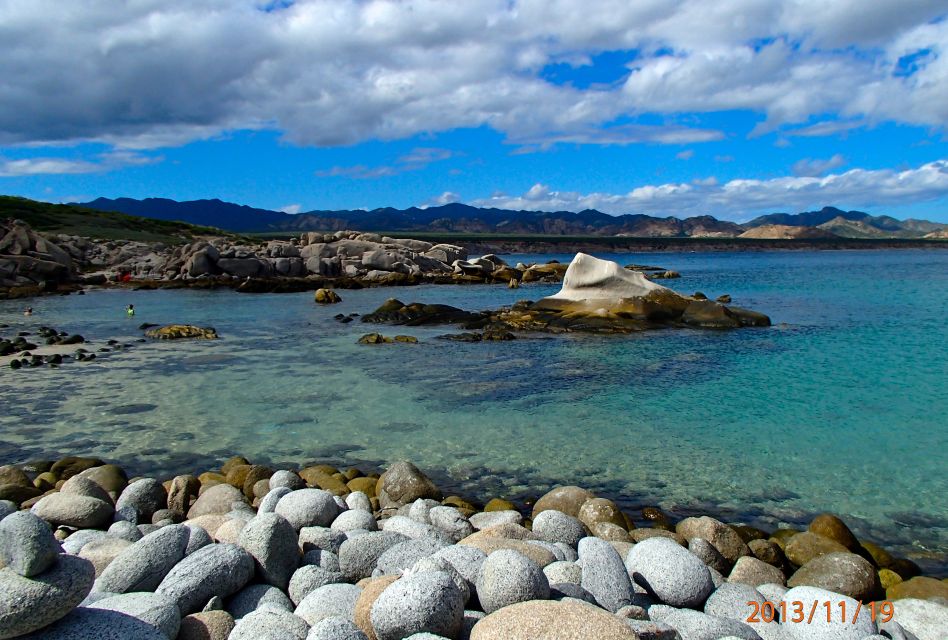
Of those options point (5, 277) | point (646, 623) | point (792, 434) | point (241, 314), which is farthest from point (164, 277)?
point (646, 623)

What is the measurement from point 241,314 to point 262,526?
103ft

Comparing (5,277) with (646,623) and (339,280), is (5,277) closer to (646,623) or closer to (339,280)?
(339,280)

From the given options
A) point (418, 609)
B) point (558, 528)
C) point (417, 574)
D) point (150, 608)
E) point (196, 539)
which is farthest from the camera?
point (558, 528)

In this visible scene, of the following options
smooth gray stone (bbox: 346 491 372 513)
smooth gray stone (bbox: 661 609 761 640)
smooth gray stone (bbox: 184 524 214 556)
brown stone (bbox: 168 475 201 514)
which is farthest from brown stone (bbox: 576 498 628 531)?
brown stone (bbox: 168 475 201 514)

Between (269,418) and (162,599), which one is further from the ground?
(162,599)

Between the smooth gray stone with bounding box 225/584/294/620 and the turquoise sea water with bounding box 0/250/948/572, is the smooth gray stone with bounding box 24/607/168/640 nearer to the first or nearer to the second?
the smooth gray stone with bounding box 225/584/294/620

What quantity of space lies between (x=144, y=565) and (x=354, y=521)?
92.9 inches

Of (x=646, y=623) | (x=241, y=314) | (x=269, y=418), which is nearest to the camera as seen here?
(x=646, y=623)

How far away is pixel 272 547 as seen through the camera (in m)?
5.62

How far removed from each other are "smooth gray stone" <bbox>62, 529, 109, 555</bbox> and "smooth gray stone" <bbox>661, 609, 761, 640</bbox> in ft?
17.5

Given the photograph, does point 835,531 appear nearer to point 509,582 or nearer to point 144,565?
point 509,582

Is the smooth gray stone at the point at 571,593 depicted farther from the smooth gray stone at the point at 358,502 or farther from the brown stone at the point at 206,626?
the smooth gray stone at the point at 358,502

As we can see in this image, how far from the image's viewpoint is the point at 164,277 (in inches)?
2333

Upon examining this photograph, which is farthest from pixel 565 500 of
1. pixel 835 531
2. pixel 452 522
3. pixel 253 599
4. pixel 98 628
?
pixel 98 628
